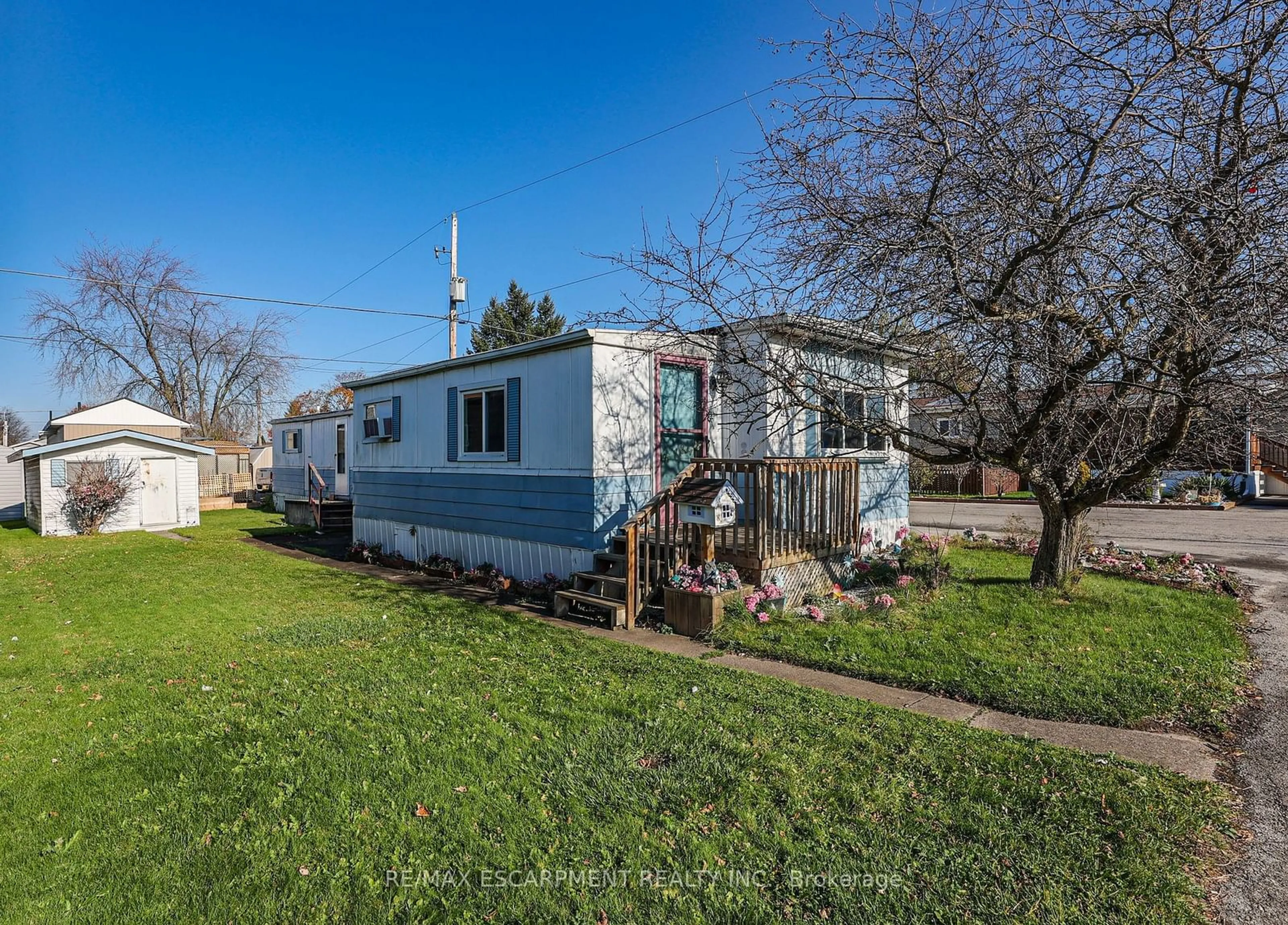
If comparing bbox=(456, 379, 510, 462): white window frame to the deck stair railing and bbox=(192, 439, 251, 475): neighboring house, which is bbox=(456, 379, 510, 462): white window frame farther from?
the deck stair railing

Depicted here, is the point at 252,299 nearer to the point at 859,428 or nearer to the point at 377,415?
the point at 377,415

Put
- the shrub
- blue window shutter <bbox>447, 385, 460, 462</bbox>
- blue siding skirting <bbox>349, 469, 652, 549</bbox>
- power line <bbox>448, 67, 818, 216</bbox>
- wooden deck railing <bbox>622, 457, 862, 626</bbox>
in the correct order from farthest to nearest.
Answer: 1. the shrub
2. blue window shutter <bbox>447, 385, 460, 462</bbox>
3. blue siding skirting <bbox>349, 469, 652, 549</bbox>
4. wooden deck railing <bbox>622, 457, 862, 626</bbox>
5. power line <bbox>448, 67, 818, 216</bbox>

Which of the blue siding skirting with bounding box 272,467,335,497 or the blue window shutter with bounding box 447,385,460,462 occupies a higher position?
the blue window shutter with bounding box 447,385,460,462

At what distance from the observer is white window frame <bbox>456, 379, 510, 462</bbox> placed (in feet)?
30.9

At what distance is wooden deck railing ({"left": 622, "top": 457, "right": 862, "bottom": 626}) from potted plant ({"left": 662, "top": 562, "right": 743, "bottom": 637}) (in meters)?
0.30

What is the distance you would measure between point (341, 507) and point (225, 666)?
1324 centimetres

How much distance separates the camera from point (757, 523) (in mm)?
7086

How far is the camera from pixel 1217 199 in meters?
4.54

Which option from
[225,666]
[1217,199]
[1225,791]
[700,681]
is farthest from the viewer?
[225,666]

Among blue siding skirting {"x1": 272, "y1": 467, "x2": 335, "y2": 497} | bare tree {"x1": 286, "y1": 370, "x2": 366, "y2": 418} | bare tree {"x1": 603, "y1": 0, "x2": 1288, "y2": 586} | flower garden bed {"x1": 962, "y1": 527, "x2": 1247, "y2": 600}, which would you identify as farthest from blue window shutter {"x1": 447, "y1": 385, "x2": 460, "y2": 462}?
bare tree {"x1": 286, "y1": 370, "x2": 366, "y2": 418}

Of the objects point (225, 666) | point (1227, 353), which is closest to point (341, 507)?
point (225, 666)

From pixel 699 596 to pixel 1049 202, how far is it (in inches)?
177

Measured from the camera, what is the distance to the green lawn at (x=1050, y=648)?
4.47m

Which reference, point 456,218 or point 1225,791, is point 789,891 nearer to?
point 1225,791
